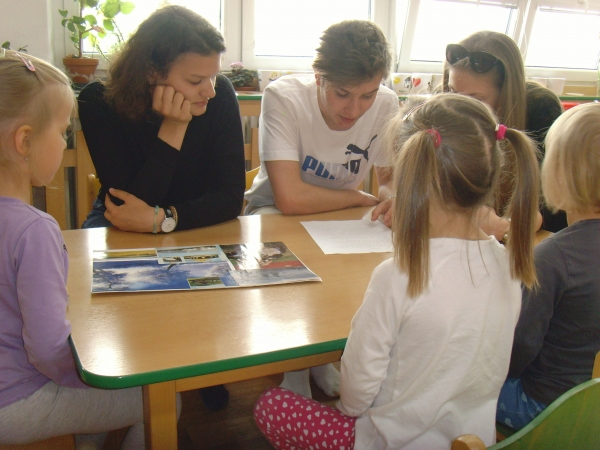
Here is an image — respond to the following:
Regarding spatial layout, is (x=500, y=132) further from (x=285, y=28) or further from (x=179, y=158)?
(x=285, y=28)

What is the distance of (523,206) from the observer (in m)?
0.89

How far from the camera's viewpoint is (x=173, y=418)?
85cm

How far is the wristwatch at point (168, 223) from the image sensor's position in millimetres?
1377

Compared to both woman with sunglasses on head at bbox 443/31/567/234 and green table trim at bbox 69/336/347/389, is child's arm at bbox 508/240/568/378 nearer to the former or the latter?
green table trim at bbox 69/336/347/389

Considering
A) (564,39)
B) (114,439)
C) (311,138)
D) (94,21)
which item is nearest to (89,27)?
(94,21)

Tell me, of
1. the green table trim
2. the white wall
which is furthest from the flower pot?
the green table trim

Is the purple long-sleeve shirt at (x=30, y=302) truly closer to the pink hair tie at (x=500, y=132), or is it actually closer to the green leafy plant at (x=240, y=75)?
the pink hair tie at (x=500, y=132)

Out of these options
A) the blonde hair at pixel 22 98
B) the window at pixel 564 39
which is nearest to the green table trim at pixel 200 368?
the blonde hair at pixel 22 98

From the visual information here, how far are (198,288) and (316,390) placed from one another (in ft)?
3.45

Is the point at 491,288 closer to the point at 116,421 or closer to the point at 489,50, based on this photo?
the point at 116,421

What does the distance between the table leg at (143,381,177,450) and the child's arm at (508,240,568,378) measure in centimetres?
67

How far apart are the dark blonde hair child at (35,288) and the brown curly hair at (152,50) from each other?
0.46 metres

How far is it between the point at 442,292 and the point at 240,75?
2.45 metres

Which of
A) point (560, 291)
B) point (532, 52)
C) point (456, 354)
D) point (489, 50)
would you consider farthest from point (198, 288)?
point (532, 52)
